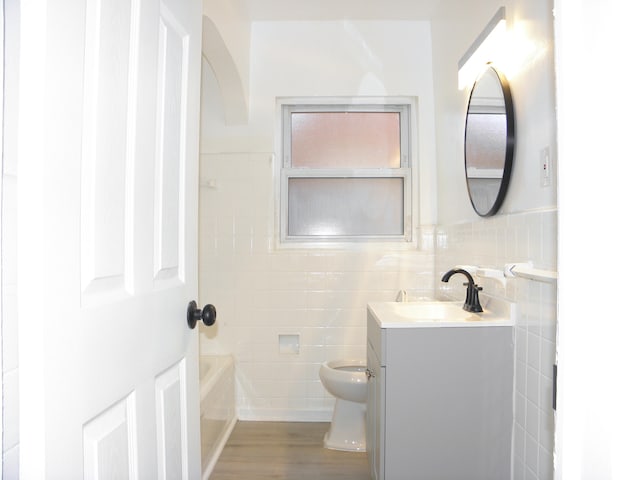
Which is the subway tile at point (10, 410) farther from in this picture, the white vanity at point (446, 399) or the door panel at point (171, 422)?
the white vanity at point (446, 399)

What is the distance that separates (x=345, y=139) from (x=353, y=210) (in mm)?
519

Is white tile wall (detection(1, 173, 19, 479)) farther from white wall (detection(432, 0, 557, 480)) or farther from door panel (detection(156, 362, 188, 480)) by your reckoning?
white wall (detection(432, 0, 557, 480))

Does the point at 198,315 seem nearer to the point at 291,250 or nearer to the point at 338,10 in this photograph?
the point at 291,250

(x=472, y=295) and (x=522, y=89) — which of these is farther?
(x=472, y=295)

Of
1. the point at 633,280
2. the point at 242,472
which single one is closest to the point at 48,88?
the point at 633,280

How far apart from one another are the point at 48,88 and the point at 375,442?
184 centimetres

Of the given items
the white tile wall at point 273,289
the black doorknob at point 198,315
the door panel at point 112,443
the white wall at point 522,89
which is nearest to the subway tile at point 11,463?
the door panel at point 112,443

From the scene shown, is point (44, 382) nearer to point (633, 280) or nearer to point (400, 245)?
point (633, 280)

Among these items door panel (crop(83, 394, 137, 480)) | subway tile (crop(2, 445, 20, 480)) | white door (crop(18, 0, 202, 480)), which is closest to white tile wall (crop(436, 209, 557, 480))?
white door (crop(18, 0, 202, 480))

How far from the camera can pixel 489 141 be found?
2.06 metres

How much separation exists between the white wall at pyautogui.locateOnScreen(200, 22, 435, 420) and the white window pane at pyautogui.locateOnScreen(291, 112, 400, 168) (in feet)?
0.64

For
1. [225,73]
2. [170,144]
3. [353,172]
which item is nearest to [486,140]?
[353,172]

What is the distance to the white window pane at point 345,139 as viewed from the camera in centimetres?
332

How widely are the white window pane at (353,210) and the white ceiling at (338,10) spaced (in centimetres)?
109
